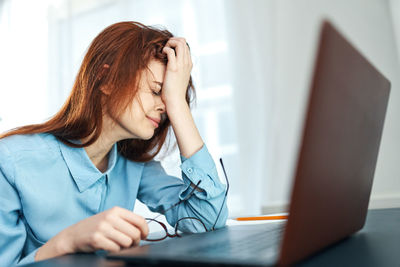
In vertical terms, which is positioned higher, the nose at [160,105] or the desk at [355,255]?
the nose at [160,105]

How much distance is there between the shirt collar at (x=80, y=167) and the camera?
0.83 meters

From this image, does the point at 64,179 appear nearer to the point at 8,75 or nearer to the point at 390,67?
the point at 390,67

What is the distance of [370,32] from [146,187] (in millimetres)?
1091

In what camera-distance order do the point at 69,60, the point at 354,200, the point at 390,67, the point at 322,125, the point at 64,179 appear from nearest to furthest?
the point at 322,125
the point at 354,200
the point at 64,179
the point at 390,67
the point at 69,60

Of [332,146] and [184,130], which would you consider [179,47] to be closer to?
[184,130]

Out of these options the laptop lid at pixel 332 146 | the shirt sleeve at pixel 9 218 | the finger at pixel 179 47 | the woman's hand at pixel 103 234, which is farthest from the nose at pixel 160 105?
the laptop lid at pixel 332 146

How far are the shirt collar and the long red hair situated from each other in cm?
2

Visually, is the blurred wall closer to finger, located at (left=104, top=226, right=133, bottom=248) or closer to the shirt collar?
the shirt collar

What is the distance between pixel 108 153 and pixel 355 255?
32.8 inches

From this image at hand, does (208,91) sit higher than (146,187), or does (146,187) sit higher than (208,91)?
(208,91)

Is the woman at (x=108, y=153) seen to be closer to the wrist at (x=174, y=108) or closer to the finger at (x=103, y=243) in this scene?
the wrist at (x=174, y=108)

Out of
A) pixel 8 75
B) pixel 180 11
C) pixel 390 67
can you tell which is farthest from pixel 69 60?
pixel 390 67

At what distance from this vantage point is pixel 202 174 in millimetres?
847

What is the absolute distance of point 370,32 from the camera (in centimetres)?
139
